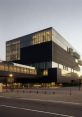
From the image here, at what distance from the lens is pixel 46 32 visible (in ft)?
375

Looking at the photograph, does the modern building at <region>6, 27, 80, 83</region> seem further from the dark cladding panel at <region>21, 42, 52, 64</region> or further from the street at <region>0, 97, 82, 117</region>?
the street at <region>0, 97, 82, 117</region>

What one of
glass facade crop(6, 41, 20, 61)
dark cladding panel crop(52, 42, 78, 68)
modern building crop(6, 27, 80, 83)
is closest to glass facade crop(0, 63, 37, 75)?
modern building crop(6, 27, 80, 83)

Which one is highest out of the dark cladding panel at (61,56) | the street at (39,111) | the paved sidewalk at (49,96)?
the dark cladding panel at (61,56)

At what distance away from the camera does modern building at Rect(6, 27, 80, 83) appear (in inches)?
4449

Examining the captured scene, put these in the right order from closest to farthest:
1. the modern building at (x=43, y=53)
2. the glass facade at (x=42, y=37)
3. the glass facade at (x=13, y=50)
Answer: the modern building at (x=43, y=53)
the glass facade at (x=42, y=37)
the glass facade at (x=13, y=50)

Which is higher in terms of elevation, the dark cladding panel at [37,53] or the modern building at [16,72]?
the dark cladding panel at [37,53]

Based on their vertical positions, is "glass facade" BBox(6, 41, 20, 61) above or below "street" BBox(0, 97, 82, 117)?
above

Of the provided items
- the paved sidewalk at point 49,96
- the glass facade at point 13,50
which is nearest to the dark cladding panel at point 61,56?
the glass facade at point 13,50

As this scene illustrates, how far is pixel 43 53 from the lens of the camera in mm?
115562

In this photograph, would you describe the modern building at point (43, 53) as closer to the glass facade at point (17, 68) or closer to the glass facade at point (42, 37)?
the glass facade at point (42, 37)

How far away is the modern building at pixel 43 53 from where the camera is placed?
113000mm

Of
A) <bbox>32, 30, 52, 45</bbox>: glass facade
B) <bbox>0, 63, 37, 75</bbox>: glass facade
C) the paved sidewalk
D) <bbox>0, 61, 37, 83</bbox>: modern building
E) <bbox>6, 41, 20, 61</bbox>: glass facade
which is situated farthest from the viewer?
<bbox>6, 41, 20, 61</bbox>: glass facade

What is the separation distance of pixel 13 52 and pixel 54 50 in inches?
1037

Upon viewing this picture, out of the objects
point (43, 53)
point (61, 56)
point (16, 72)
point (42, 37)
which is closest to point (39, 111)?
point (16, 72)
